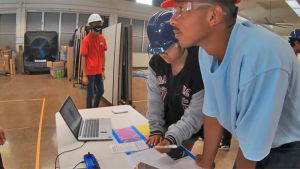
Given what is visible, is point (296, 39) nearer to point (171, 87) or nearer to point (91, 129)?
point (171, 87)

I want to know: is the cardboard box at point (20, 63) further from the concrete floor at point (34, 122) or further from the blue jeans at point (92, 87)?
the blue jeans at point (92, 87)

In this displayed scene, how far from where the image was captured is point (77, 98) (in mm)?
4492

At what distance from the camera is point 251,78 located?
525 millimetres

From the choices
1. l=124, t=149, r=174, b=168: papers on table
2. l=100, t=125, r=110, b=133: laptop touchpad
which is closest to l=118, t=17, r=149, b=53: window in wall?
l=100, t=125, r=110, b=133: laptop touchpad

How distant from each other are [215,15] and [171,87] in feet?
2.10

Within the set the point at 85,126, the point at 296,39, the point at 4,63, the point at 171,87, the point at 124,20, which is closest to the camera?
the point at 171,87

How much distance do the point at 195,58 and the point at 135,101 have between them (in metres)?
3.36

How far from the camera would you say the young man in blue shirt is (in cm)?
51

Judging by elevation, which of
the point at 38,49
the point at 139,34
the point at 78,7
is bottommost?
the point at 38,49

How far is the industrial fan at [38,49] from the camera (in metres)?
7.77

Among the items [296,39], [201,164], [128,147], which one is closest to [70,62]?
[296,39]

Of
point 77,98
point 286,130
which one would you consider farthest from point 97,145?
point 77,98

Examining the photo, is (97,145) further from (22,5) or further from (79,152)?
(22,5)

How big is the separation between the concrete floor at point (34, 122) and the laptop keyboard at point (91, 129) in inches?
36.6
